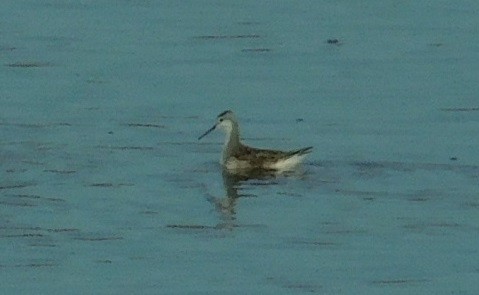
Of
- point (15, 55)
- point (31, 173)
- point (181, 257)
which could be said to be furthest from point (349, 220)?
point (15, 55)

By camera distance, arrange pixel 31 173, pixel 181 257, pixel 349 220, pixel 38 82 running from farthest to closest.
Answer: pixel 38 82
pixel 31 173
pixel 349 220
pixel 181 257

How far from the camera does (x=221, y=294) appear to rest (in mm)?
12977

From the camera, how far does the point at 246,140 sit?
1873 centimetres

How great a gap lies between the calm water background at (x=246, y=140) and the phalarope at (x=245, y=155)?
15 centimetres

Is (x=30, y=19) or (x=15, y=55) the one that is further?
(x=30, y=19)

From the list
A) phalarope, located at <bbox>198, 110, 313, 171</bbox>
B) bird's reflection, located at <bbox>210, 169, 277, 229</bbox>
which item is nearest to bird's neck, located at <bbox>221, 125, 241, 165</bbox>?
phalarope, located at <bbox>198, 110, 313, 171</bbox>

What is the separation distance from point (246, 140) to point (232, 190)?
1896 mm

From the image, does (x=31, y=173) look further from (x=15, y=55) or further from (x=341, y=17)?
(x=341, y=17)

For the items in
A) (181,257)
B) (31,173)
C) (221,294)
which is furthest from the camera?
(31,173)

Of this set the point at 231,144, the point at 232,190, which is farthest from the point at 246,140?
the point at 232,190

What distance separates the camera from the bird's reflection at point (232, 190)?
1543cm

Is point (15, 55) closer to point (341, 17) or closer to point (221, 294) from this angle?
point (341, 17)

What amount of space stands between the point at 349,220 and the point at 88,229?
198cm

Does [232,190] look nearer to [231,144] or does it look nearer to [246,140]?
[231,144]
